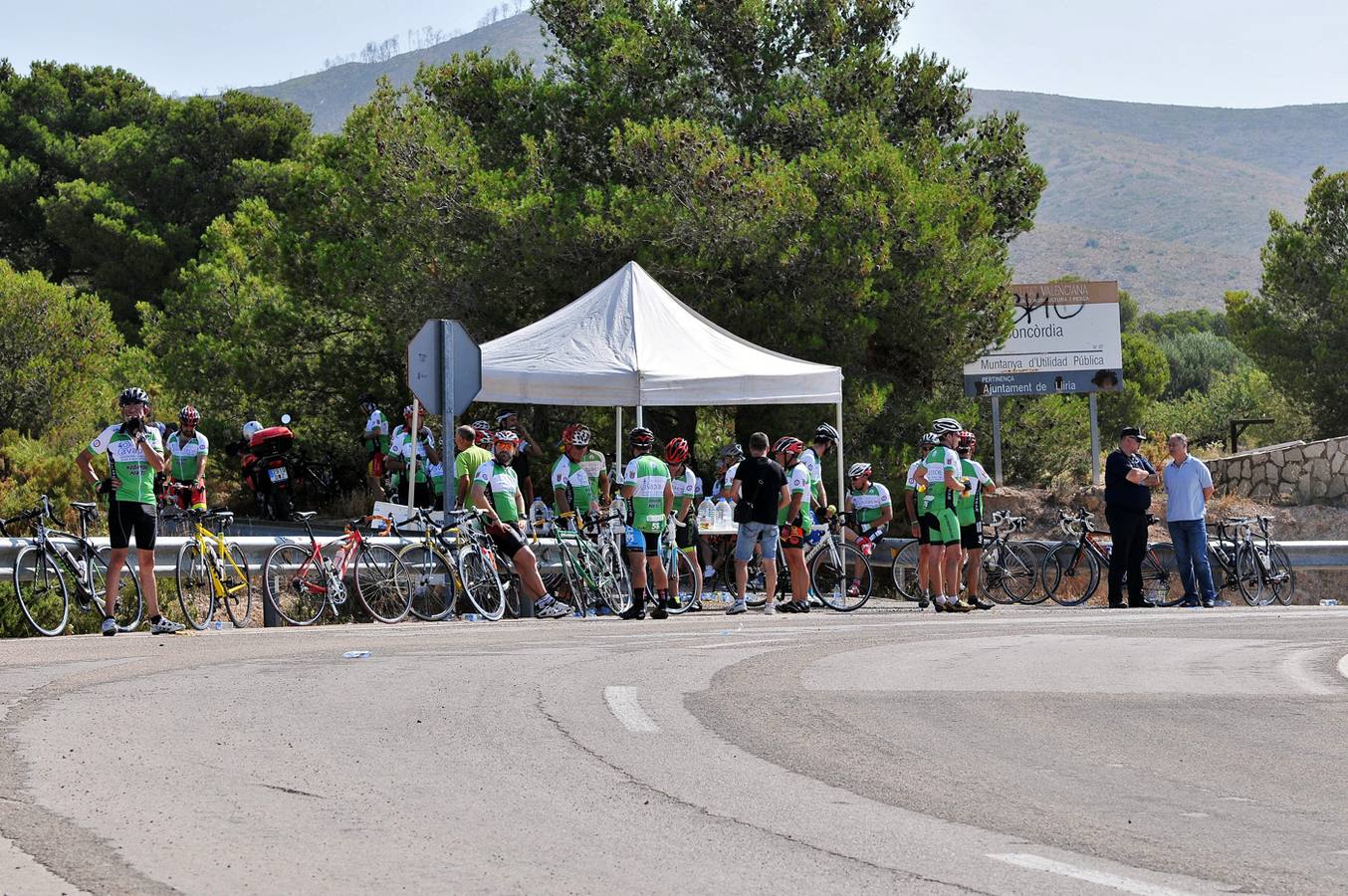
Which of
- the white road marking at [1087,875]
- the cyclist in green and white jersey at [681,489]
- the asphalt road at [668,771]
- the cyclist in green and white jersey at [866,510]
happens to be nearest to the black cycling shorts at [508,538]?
the cyclist in green and white jersey at [681,489]

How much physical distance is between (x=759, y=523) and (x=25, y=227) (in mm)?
41071

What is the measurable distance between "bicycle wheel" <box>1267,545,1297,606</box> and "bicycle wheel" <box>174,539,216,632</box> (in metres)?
12.7

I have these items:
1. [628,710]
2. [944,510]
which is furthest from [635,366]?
[628,710]

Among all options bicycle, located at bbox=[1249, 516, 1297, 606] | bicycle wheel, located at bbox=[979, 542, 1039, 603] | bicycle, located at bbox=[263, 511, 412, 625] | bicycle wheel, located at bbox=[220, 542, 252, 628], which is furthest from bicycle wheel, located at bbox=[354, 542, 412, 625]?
bicycle, located at bbox=[1249, 516, 1297, 606]

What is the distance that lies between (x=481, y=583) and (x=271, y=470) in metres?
9.68

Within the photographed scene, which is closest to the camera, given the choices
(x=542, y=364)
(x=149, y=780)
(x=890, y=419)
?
(x=149, y=780)

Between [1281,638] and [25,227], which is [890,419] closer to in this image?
[1281,638]

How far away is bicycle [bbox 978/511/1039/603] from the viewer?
20.1 metres

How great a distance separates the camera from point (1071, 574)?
20.3 metres

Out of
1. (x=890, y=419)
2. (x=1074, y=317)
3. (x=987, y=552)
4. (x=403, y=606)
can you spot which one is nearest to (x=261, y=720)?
(x=403, y=606)

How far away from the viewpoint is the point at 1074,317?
27.9m

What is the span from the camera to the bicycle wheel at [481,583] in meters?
16.5

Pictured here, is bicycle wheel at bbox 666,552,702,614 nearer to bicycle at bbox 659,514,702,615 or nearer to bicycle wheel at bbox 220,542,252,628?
bicycle at bbox 659,514,702,615

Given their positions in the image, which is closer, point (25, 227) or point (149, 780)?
point (149, 780)
